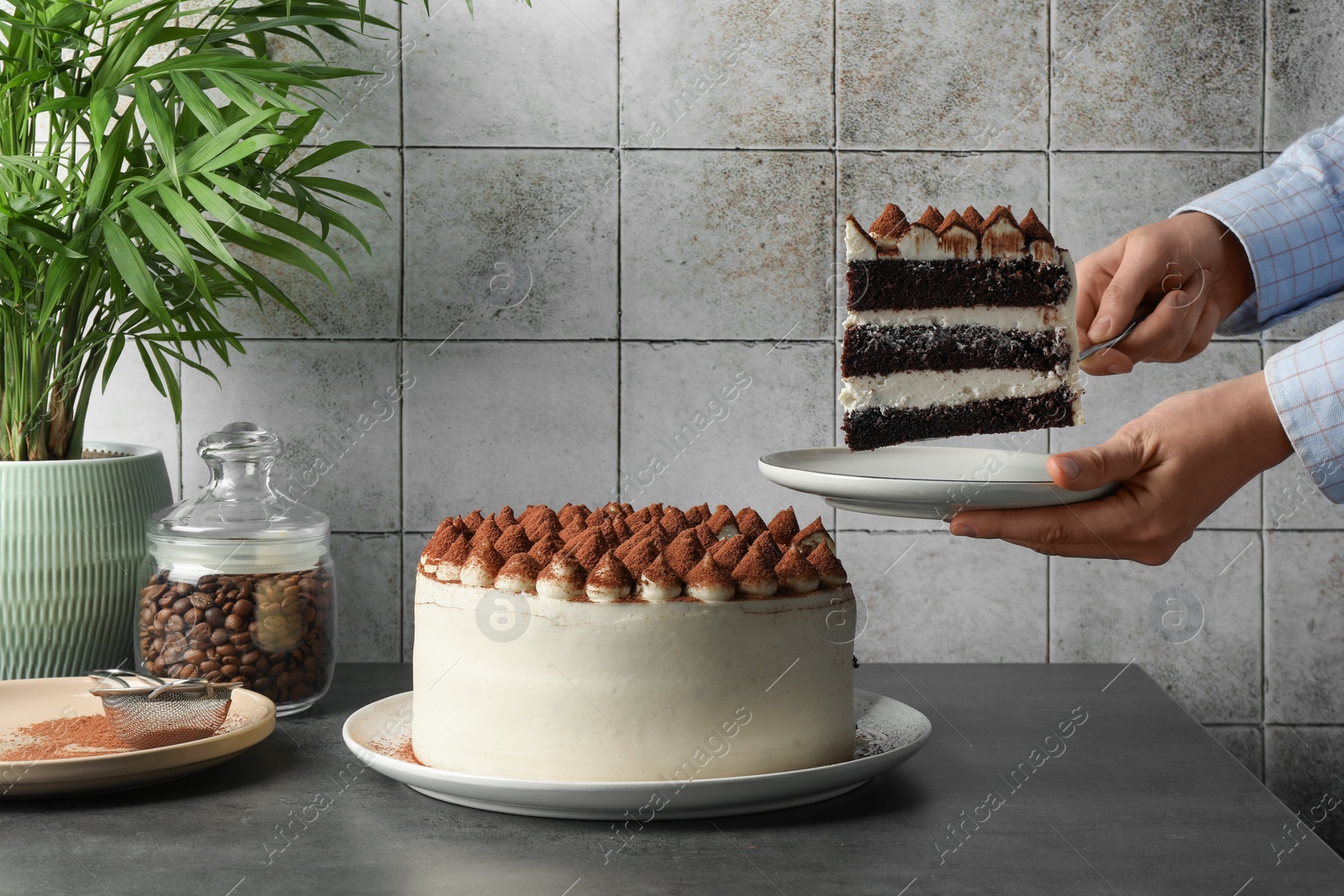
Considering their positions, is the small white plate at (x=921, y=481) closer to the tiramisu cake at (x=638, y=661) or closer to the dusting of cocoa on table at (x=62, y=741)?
the tiramisu cake at (x=638, y=661)

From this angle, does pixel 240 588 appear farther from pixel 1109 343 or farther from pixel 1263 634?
pixel 1263 634

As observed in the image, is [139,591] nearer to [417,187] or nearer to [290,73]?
[290,73]

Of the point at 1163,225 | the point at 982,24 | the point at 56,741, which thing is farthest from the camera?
the point at 982,24

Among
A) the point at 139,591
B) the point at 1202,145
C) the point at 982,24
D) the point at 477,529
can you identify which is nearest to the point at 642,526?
the point at 477,529

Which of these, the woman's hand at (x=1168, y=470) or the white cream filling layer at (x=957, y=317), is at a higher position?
the white cream filling layer at (x=957, y=317)

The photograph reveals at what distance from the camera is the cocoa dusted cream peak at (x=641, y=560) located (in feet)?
4.11

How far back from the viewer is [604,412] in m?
2.26

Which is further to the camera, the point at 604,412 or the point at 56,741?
the point at 604,412

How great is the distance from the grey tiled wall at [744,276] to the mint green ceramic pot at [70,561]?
535mm

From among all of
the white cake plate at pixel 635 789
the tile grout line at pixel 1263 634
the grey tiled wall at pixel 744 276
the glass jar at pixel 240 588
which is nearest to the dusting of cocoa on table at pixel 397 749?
the white cake plate at pixel 635 789

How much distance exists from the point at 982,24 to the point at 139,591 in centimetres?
183

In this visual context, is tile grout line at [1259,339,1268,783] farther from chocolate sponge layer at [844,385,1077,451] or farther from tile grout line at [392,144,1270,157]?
chocolate sponge layer at [844,385,1077,451]

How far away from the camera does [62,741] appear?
143cm

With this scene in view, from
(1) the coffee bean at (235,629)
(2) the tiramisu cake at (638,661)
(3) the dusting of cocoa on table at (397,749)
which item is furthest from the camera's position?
(1) the coffee bean at (235,629)
